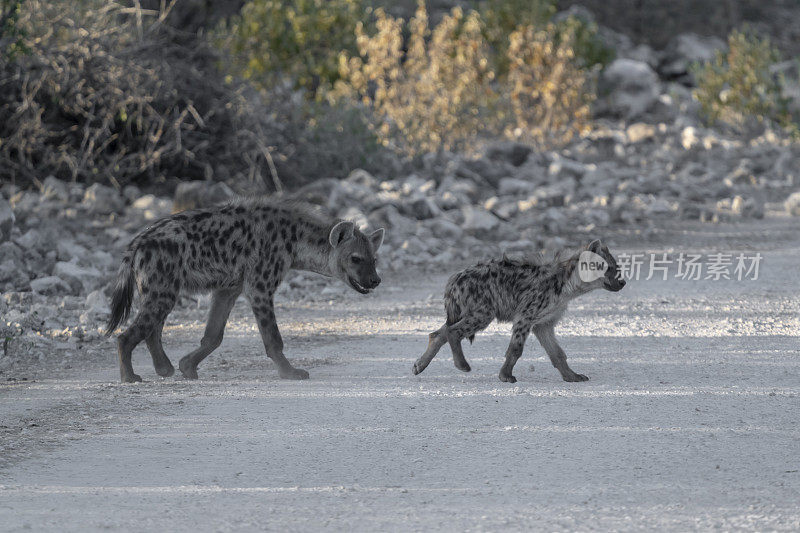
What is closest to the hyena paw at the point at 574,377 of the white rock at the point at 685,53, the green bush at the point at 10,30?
the green bush at the point at 10,30

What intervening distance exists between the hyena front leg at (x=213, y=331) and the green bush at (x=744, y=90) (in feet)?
44.3

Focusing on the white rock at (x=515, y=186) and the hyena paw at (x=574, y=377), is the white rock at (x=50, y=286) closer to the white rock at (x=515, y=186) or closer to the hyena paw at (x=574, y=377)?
the hyena paw at (x=574, y=377)

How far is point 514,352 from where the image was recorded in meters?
5.39

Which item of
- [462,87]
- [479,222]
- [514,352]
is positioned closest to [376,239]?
[514,352]

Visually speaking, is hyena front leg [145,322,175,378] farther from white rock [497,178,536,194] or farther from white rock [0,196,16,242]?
white rock [497,178,536,194]

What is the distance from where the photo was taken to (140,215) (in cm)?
1108

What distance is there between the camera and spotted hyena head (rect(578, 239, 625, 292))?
5.61 metres

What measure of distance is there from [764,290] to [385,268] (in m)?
2.96

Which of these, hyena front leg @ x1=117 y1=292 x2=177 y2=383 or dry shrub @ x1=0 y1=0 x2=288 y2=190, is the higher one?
dry shrub @ x1=0 y1=0 x2=288 y2=190

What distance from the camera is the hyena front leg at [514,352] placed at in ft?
17.7

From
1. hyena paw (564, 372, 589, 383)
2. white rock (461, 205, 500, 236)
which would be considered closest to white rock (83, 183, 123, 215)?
white rock (461, 205, 500, 236)

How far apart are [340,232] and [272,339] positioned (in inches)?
27.2

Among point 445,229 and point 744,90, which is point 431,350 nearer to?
point 445,229

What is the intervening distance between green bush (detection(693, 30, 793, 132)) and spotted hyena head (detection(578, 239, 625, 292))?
1276 centimetres
